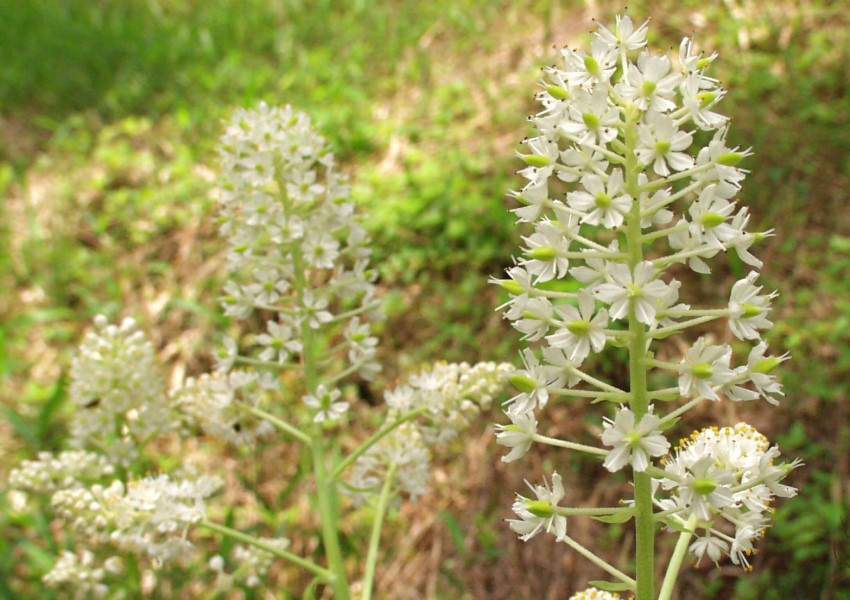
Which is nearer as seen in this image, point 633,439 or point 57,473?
point 633,439

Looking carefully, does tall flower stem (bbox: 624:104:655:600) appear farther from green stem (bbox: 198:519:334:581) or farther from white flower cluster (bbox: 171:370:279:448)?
white flower cluster (bbox: 171:370:279:448)

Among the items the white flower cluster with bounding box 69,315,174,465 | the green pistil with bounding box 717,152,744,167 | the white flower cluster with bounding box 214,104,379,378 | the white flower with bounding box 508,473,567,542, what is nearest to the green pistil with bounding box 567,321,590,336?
the white flower with bounding box 508,473,567,542

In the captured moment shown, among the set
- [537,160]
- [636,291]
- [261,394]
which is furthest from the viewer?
[261,394]

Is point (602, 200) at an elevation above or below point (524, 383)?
above

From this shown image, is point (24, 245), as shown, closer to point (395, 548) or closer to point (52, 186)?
point (52, 186)

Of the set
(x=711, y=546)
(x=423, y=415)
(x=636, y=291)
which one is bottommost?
(x=711, y=546)

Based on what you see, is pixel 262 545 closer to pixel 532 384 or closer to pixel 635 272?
pixel 532 384

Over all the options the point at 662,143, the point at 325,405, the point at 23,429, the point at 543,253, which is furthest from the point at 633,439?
the point at 23,429
